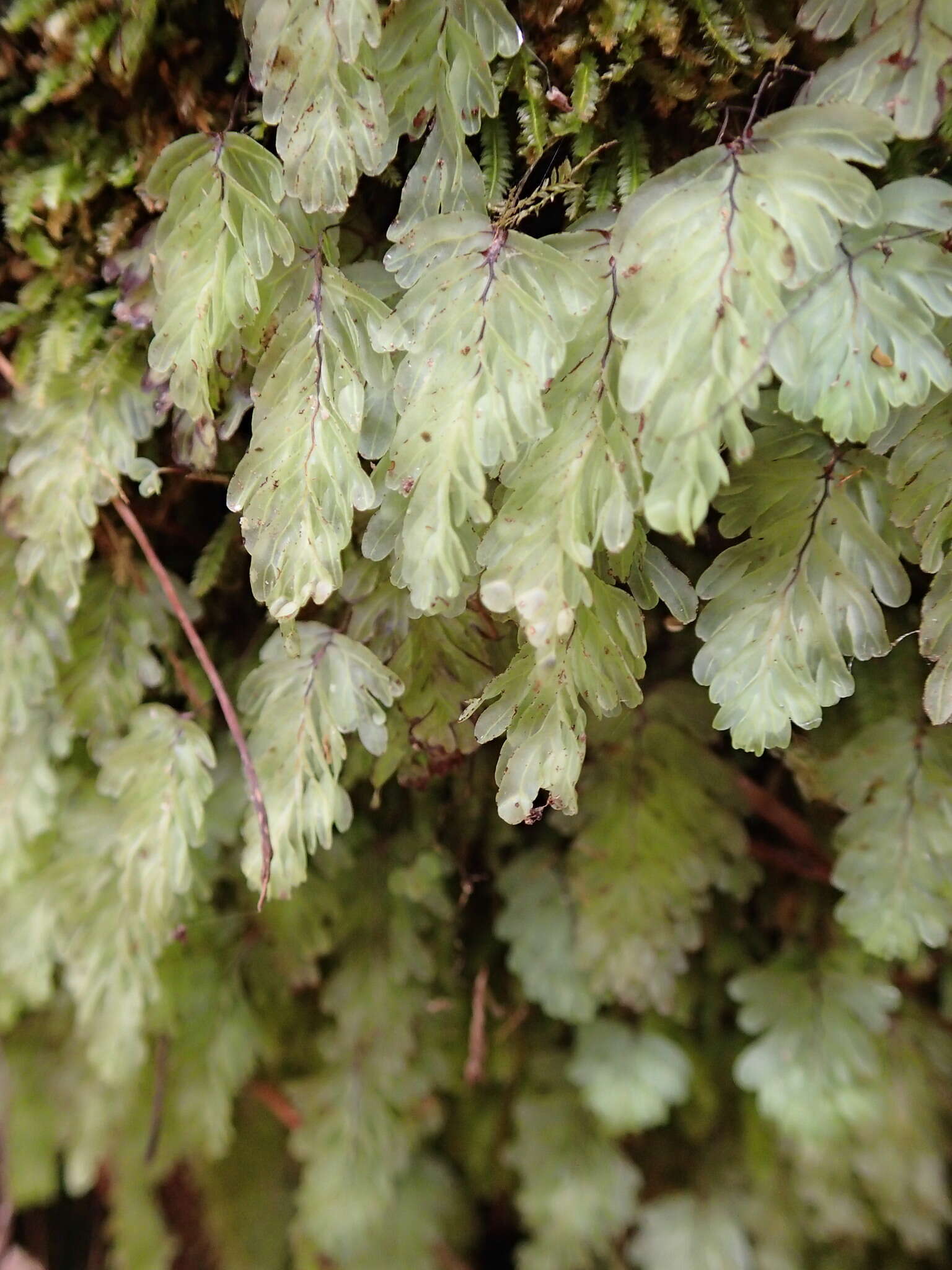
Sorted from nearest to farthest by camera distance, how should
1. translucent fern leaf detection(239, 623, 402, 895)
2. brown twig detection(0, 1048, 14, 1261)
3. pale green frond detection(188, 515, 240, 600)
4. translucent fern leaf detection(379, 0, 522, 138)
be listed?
translucent fern leaf detection(379, 0, 522, 138)
translucent fern leaf detection(239, 623, 402, 895)
pale green frond detection(188, 515, 240, 600)
brown twig detection(0, 1048, 14, 1261)

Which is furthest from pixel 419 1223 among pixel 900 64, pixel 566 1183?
pixel 900 64

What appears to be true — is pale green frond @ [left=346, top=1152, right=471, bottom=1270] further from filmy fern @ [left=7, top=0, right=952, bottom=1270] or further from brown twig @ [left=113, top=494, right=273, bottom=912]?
brown twig @ [left=113, top=494, right=273, bottom=912]

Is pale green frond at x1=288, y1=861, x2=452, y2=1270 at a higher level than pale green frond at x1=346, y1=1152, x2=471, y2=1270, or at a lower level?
higher

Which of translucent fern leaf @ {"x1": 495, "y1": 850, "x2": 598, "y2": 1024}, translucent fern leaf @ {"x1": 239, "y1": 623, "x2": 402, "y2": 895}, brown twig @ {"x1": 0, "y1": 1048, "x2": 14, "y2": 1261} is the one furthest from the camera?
brown twig @ {"x1": 0, "y1": 1048, "x2": 14, "y2": 1261}

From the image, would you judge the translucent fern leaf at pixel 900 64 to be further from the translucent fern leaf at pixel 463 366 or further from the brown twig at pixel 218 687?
the brown twig at pixel 218 687

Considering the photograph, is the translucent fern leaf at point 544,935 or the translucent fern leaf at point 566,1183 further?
the translucent fern leaf at point 566,1183

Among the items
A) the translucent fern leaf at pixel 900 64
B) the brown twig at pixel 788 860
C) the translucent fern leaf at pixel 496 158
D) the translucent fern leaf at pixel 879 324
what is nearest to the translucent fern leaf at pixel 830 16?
the translucent fern leaf at pixel 900 64

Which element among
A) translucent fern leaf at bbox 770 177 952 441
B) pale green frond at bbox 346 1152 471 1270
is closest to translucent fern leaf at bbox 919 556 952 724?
translucent fern leaf at bbox 770 177 952 441
